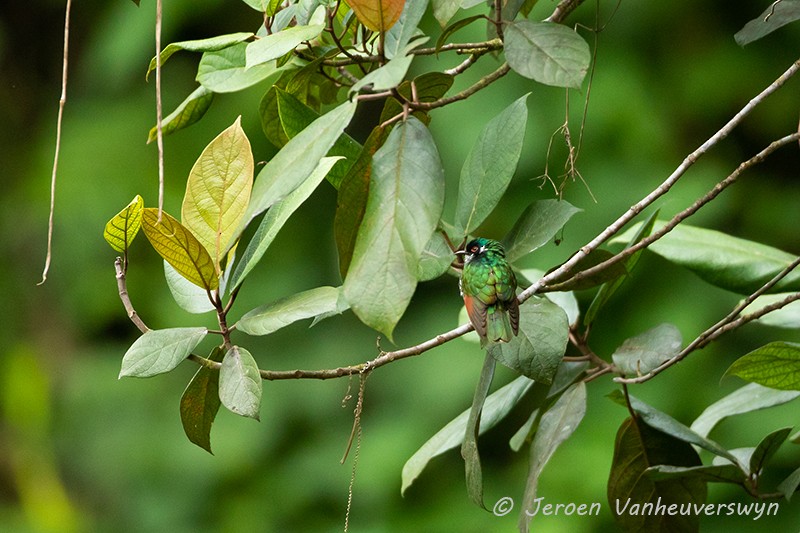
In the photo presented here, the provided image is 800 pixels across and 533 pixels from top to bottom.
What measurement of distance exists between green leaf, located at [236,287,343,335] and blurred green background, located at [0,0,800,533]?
36.3 inches

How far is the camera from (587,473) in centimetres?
211

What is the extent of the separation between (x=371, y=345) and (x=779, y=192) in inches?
42.4

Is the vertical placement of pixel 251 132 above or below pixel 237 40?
below

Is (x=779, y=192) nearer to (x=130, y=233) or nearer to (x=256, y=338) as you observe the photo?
(x=256, y=338)

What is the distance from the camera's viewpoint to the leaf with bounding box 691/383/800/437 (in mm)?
1305

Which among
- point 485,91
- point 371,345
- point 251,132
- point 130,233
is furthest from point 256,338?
point 130,233

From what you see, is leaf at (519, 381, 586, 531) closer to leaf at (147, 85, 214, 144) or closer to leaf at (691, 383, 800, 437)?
leaf at (691, 383, 800, 437)

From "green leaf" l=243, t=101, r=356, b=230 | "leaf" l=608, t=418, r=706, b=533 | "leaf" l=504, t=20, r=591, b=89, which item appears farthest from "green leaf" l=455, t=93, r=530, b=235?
"leaf" l=608, t=418, r=706, b=533

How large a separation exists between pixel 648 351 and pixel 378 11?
24.2 inches

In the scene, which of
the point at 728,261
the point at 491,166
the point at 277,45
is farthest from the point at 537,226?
the point at 728,261

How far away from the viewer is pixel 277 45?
84cm

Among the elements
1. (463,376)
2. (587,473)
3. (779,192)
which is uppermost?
(779,192)

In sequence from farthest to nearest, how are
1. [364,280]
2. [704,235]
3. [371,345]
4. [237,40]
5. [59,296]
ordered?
[59,296] → [371,345] → [704,235] → [237,40] → [364,280]

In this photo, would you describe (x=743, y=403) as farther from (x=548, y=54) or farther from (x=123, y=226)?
(x=123, y=226)
